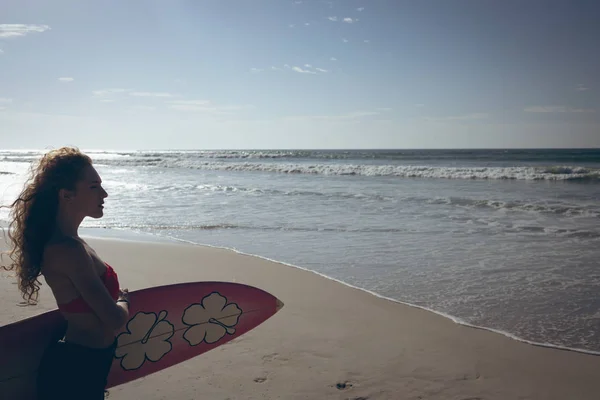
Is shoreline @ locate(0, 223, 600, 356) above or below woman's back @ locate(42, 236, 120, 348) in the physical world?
below

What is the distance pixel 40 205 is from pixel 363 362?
2.30 m

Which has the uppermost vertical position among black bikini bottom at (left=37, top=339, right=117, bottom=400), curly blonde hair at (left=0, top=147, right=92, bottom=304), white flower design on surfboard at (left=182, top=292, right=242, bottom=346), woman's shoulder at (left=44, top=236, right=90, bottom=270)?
curly blonde hair at (left=0, top=147, right=92, bottom=304)

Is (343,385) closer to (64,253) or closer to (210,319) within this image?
(210,319)

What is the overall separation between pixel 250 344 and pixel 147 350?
936 mm

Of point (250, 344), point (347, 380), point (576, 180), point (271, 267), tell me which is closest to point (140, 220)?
point (271, 267)

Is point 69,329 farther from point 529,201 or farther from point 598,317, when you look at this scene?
point 529,201

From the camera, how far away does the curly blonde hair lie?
1672 mm

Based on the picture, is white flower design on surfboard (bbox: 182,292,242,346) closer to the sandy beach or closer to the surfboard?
the surfboard

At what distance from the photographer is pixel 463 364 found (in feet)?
10.2

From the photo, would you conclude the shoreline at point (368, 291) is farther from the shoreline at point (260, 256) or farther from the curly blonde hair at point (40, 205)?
the curly blonde hair at point (40, 205)

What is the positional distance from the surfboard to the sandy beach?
22 centimetres

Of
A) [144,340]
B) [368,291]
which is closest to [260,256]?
[368,291]

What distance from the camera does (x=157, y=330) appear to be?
2.70 m

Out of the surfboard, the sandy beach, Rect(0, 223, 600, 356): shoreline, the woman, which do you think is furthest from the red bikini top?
Rect(0, 223, 600, 356): shoreline
